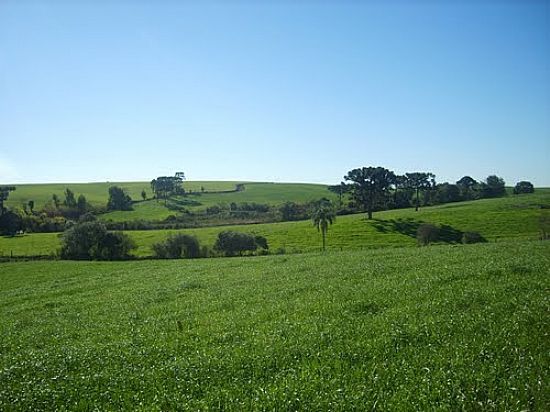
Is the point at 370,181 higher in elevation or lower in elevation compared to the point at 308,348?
higher

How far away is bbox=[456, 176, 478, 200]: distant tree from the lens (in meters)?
155

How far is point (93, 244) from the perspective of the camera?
85812 mm

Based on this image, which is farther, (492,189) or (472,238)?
(492,189)

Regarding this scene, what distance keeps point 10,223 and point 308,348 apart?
132047 millimetres

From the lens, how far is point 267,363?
13.5 m

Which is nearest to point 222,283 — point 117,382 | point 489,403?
point 117,382

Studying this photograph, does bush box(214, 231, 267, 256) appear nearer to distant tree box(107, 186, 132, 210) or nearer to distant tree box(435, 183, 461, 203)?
distant tree box(435, 183, 461, 203)

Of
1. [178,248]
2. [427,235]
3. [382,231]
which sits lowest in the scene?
[178,248]

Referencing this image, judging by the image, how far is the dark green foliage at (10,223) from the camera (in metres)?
121

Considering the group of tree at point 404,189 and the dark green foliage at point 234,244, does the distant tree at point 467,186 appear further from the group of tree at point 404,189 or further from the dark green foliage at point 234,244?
the dark green foliage at point 234,244

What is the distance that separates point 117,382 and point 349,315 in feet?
31.3

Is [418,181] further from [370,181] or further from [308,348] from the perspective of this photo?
[308,348]

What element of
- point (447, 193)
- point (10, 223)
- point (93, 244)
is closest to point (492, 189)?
point (447, 193)

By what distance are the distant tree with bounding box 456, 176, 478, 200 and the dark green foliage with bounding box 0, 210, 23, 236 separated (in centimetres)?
14451
